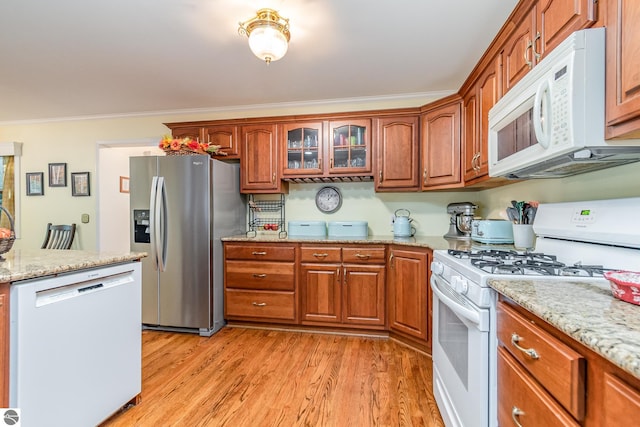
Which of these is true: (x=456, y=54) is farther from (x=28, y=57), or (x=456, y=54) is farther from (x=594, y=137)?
(x=28, y=57)

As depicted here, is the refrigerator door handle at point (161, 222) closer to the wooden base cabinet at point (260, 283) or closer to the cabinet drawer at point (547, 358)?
the wooden base cabinet at point (260, 283)

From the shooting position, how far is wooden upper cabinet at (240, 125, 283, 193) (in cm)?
308

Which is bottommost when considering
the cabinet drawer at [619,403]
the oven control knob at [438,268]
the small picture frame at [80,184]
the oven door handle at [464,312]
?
the oven door handle at [464,312]

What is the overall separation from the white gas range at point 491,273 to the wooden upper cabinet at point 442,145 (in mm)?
969

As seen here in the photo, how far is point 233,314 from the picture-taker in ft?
9.46

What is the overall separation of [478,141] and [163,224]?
2693 millimetres

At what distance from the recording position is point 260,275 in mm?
2826

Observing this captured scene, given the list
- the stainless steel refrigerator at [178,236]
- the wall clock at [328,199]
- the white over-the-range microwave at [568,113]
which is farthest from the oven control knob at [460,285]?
the stainless steel refrigerator at [178,236]

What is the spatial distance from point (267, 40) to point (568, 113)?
1527mm

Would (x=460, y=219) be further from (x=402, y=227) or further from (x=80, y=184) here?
(x=80, y=184)

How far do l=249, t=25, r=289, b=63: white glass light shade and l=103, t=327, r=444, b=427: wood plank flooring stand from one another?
2097mm

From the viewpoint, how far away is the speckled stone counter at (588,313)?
1.75 feet

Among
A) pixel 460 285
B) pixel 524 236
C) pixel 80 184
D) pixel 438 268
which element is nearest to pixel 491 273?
pixel 460 285

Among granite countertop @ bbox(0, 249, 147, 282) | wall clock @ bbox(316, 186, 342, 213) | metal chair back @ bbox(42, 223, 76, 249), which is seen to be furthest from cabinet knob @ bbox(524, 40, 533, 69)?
metal chair back @ bbox(42, 223, 76, 249)
